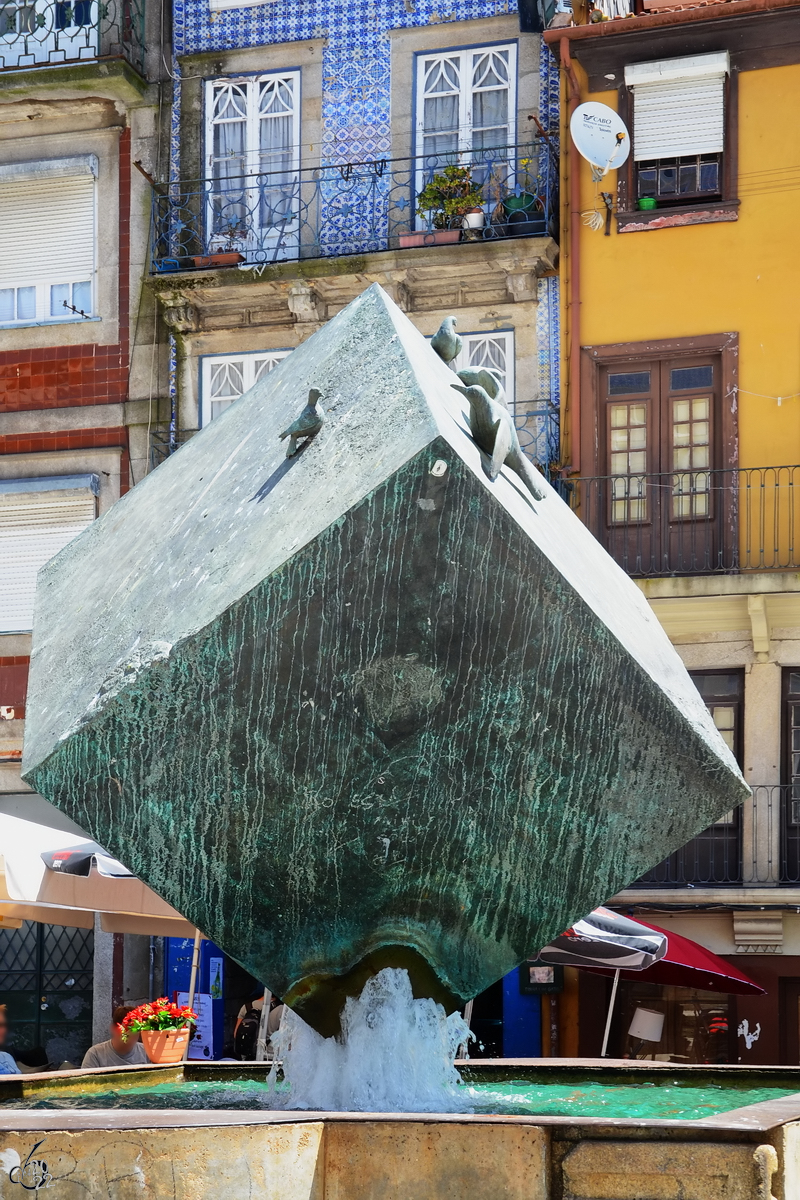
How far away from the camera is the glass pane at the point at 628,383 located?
1622 cm

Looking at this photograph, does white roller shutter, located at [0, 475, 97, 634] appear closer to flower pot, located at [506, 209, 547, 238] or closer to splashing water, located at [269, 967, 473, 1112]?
flower pot, located at [506, 209, 547, 238]

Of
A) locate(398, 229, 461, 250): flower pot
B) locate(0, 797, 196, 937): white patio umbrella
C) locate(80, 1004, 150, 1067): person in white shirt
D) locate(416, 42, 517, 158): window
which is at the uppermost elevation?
locate(416, 42, 517, 158): window

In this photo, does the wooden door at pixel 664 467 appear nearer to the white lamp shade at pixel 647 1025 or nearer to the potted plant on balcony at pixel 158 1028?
the white lamp shade at pixel 647 1025

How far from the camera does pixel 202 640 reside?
185 inches

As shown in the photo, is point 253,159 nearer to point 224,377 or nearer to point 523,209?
point 224,377

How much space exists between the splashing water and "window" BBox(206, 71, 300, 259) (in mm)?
12509

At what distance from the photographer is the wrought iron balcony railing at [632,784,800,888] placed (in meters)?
14.9

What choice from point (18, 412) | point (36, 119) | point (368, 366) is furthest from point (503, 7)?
point (368, 366)

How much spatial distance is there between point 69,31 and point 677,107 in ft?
19.4

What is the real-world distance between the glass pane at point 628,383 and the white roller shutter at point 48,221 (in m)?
5.16

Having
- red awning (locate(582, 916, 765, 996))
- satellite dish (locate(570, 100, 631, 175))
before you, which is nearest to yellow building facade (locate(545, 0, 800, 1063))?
satellite dish (locate(570, 100, 631, 175))

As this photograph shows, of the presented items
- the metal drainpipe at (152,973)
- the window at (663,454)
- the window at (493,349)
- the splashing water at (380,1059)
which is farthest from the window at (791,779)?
the splashing water at (380,1059)

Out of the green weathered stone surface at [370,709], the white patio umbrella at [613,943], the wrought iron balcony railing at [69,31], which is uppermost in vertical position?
the wrought iron balcony railing at [69,31]

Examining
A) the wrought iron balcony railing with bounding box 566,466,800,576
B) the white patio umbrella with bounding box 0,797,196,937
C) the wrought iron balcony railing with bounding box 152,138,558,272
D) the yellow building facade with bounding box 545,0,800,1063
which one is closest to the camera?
the white patio umbrella with bounding box 0,797,196,937
